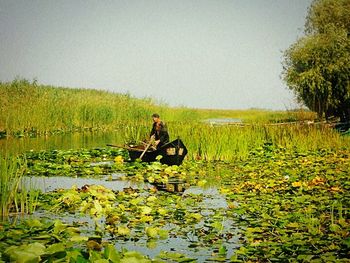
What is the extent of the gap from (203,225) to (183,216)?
20.4 inches

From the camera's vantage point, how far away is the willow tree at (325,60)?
1056 inches

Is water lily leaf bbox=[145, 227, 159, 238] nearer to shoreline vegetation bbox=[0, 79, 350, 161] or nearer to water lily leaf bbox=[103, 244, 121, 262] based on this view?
water lily leaf bbox=[103, 244, 121, 262]

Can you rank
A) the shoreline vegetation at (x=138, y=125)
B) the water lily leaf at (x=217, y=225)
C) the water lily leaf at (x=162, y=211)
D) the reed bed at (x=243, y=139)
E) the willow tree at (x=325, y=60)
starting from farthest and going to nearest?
the willow tree at (x=325, y=60), the shoreline vegetation at (x=138, y=125), the reed bed at (x=243, y=139), the water lily leaf at (x=162, y=211), the water lily leaf at (x=217, y=225)

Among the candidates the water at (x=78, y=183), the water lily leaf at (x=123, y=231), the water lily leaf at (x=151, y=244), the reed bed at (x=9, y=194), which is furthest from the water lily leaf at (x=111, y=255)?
the water at (x=78, y=183)

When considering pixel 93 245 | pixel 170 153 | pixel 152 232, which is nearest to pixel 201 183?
pixel 170 153

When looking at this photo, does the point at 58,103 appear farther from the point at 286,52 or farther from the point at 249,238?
Answer: the point at 249,238

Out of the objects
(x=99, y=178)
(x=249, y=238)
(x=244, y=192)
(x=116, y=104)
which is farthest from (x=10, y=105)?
(x=249, y=238)

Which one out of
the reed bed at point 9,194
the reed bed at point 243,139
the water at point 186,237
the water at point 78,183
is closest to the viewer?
the water at point 186,237

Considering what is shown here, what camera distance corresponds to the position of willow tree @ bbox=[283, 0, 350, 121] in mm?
26812

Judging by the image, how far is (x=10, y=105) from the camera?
22609mm

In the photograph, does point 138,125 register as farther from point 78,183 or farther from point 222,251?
point 222,251

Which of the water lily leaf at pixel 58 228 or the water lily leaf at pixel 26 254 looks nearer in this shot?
the water lily leaf at pixel 26 254

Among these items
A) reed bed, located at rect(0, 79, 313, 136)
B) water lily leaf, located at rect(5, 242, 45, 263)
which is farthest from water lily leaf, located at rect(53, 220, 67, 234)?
reed bed, located at rect(0, 79, 313, 136)

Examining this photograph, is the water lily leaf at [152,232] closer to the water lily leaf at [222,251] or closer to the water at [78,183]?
the water lily leaf at [222,251]
